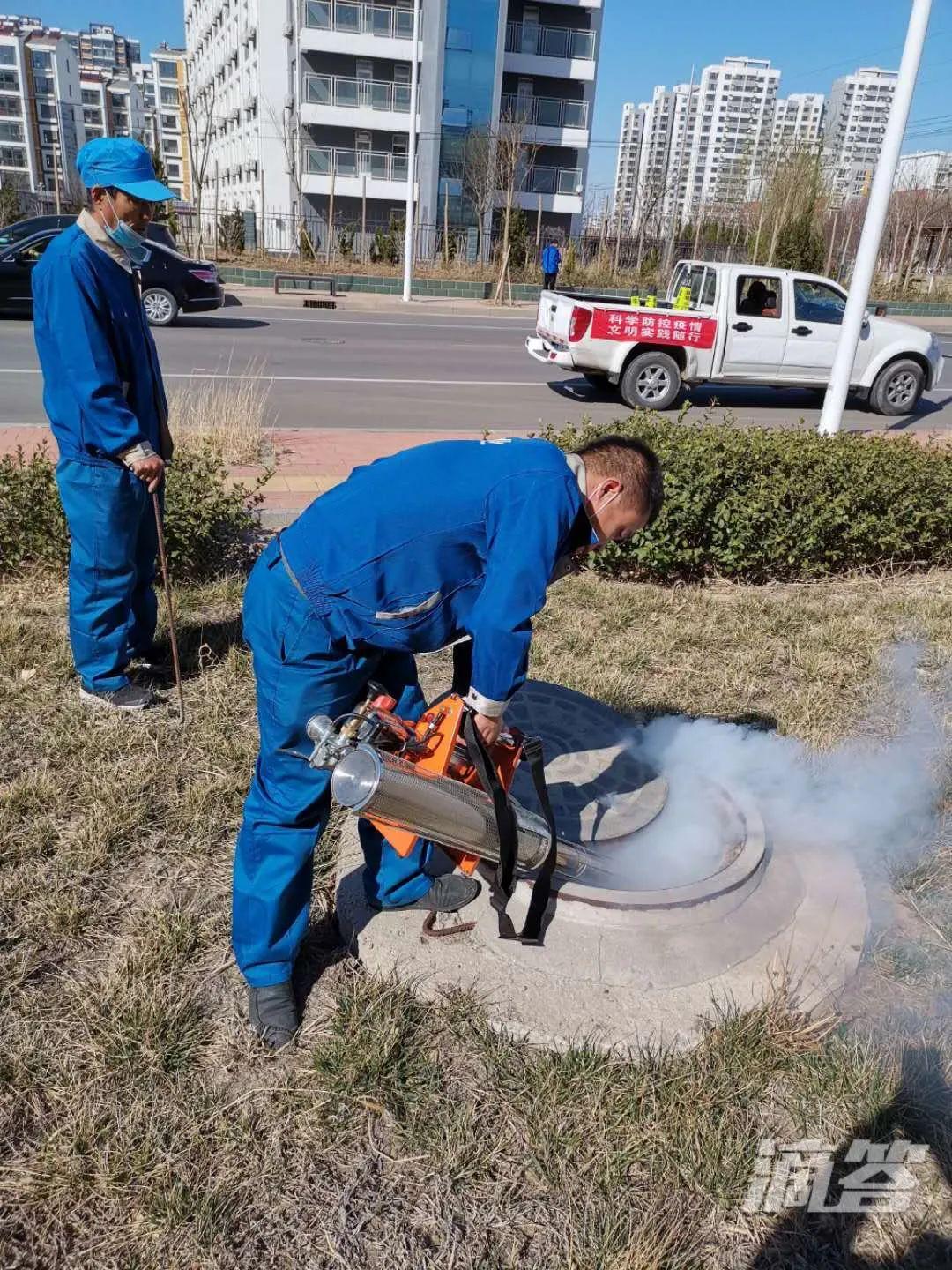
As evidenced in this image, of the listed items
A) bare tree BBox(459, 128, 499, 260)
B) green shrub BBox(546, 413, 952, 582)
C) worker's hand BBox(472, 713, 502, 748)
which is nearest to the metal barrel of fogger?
worker's hand BBox(472, 713, 502, 748)

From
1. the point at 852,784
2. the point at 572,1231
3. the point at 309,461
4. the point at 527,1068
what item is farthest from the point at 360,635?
the point at 309,461

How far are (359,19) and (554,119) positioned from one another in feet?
28.0

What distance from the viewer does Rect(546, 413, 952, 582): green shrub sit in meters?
5.18

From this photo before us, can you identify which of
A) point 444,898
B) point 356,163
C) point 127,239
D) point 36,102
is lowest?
point 444,898

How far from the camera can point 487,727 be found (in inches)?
80.8

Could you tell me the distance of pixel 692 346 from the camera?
11.0 m

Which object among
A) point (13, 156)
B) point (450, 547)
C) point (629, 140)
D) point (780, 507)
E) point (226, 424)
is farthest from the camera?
point (629, 140)

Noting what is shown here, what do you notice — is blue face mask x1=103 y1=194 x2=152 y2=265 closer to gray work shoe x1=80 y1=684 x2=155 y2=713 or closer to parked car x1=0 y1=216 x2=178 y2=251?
gray work shoe x1=80 y1=684 x2=155 y2=713

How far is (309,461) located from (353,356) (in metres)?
7.15

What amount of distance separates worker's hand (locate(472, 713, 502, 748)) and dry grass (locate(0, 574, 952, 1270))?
0.82 metres

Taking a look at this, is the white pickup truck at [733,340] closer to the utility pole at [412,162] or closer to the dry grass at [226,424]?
the dry grass at [226,424]

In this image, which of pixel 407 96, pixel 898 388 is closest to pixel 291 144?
pixel 407 96

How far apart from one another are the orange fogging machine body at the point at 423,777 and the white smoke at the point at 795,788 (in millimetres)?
719

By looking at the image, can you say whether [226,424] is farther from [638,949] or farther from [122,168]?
[638,949]
